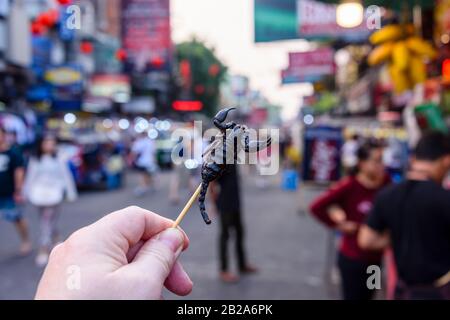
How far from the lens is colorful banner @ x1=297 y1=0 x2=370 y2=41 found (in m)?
4.99

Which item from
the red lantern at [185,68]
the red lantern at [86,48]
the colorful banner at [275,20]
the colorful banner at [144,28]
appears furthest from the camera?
the red lantern at [185,68]

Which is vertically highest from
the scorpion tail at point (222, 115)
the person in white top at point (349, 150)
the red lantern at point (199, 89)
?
the red lantern at point (199, 89)

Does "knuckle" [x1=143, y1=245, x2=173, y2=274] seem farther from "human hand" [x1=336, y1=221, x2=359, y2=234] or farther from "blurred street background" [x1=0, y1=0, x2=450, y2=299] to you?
"human hand" [x1=336, y1=221, x2=359, y2=234]

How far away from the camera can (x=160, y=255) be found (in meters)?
0.98

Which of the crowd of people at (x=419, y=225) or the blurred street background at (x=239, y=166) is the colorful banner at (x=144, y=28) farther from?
the crowd of people at (x=419, y=225)

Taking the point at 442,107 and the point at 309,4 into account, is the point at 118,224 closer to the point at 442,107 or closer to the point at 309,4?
the point at 309,4

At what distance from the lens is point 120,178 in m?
13.8

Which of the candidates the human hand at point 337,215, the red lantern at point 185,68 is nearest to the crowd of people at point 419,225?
the human hand at point 337,215

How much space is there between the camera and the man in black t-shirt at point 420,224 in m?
2.65

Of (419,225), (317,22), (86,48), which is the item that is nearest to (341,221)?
(419,225)

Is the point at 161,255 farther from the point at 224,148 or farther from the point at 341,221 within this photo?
the point at 341,221

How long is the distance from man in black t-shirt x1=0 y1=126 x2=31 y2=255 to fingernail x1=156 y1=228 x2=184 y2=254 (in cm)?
613

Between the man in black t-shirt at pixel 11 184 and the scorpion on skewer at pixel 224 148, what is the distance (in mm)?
6255
